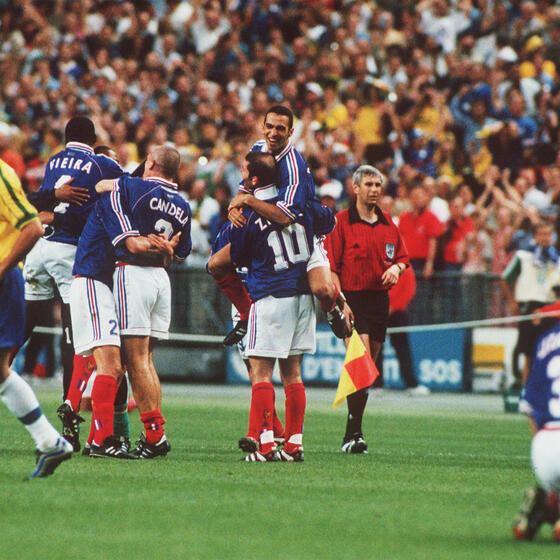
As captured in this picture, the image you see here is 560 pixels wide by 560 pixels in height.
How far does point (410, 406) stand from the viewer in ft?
53.8

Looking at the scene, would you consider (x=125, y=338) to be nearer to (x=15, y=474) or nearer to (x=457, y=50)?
(x=15, y=474)

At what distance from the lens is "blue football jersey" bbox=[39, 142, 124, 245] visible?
1007cm

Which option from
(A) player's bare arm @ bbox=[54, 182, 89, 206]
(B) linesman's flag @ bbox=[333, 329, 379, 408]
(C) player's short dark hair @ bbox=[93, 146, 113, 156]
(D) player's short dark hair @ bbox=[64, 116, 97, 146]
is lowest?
(B) linesman's flag @ bbox=[333, 329, 379, 408]

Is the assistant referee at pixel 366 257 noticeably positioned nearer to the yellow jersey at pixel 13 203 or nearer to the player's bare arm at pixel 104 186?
the player's bare arm at pixel 104 186

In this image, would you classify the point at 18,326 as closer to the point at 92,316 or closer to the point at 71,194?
the point at 92,316

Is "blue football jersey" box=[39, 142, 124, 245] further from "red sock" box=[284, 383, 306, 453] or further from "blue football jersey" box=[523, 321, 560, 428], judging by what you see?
"blue football jersey" box=[523, 321, 560, 428]

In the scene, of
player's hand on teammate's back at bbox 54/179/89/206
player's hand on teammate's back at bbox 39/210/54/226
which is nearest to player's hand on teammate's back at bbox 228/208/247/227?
player's hand on teammate's back at bbox 54/179/89/206

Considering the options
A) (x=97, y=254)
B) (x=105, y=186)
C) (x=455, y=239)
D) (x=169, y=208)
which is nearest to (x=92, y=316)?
(x=97, y=254)

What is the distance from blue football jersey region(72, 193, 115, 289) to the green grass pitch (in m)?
1.36

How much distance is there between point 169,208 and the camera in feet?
29.6

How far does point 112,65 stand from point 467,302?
9.12m

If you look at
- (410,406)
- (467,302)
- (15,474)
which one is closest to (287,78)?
(467,302)

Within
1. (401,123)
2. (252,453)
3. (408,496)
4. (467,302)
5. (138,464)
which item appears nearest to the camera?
(408,496)

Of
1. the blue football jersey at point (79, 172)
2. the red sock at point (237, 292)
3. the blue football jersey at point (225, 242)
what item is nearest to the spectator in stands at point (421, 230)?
the blue football jersey at point (225, 242)
